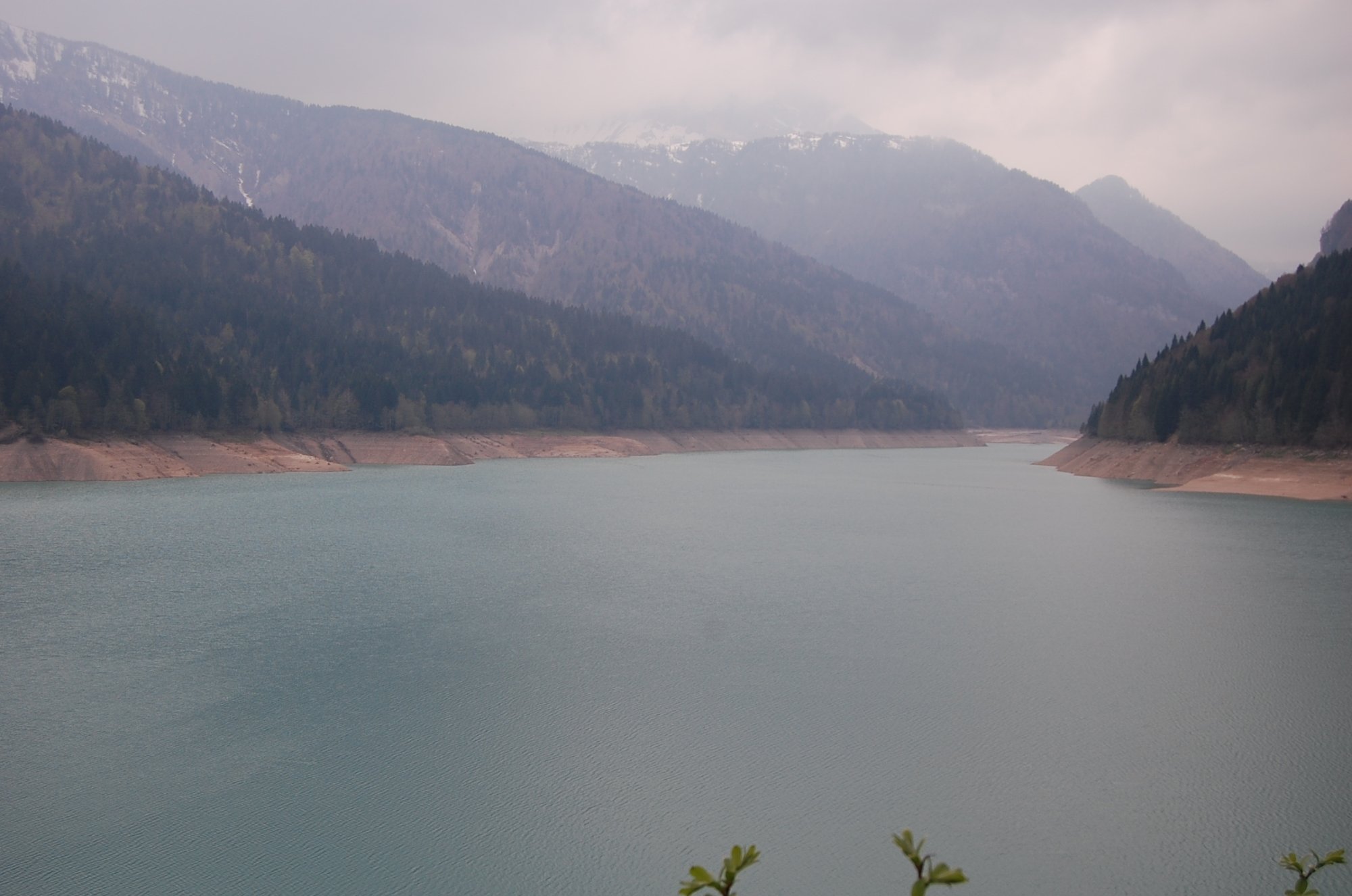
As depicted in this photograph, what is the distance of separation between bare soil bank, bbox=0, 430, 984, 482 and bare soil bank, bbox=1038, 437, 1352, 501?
5601cm

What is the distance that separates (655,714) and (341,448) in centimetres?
7820

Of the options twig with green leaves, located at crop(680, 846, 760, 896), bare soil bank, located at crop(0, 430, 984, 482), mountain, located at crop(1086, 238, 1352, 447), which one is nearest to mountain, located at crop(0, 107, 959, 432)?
bare soil bank, located at crop(0, 430, 984, 482)

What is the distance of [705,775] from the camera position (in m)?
15.0

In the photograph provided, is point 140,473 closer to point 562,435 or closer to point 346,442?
point 346,442

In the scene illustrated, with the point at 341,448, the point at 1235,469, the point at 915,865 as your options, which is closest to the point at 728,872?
the point at 915,865

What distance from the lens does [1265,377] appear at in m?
60.0

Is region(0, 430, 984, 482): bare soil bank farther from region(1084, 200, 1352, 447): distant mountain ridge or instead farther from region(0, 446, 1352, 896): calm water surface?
region(1084, 200, 1352, 447): distant mountain ridge

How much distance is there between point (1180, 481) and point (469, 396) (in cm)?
7325

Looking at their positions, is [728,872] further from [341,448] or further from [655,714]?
[341,448]

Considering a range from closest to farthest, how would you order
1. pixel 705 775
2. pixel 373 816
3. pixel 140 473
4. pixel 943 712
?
pixel 373 816, pixel 705 775, pixel 943 712, pixel 140 473

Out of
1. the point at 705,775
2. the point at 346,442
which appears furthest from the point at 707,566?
the point at 346,442

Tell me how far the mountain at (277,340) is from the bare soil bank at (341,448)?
2.06 meters

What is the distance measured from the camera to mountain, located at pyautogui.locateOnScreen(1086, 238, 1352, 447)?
183 ft

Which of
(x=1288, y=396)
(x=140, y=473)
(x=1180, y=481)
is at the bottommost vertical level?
(x=140, y=473)
